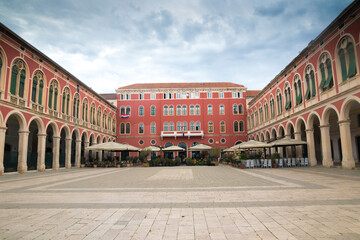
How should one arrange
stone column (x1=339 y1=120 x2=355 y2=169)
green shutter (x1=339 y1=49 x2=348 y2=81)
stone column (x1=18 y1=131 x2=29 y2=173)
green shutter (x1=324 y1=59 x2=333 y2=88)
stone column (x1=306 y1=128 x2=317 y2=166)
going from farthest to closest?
stone column (x1=306 y1=128 x2=317 y2=166)
stone column (x1=18 y1=131 x2=29 y2=173)
green shutter (x1=324 y1=59 x2=333 y2=88)
green shutter (x1=339 y1=49 x2=348 y2=81)
stone column (x1=339 y1=120 x2=355 y2=169)

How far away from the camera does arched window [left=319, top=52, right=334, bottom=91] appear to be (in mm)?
17297

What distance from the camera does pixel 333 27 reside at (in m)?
16.2

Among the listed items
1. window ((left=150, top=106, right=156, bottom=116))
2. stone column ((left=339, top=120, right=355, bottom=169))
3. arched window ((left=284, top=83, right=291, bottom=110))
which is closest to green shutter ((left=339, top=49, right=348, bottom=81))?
stone column ((left=339, top=120, right=355, bottom=169))

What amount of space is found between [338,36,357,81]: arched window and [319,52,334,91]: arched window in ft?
4.37

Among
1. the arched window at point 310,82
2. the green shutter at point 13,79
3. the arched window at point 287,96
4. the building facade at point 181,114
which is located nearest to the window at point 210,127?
the building facade at point 181,114

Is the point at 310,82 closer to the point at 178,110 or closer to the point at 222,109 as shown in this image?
the point at 222,109

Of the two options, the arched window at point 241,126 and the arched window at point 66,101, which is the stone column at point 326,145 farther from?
the arched window at point 241,126

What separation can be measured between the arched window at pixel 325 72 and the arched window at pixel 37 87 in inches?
913

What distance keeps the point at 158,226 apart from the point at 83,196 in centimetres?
405

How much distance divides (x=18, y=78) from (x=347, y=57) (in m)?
23.2

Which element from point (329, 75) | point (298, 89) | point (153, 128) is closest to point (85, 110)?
point (153, 128)

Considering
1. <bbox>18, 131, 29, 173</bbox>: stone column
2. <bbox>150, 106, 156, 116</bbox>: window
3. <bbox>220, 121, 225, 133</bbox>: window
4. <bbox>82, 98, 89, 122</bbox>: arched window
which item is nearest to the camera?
<bbox>18, 131, 29, 173</bbox>: stone column

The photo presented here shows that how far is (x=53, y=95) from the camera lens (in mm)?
22266

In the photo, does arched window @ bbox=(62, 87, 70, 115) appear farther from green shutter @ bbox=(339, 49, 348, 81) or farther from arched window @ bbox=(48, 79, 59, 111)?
green shutter @ bbox=(339, 49, 348, 81)
